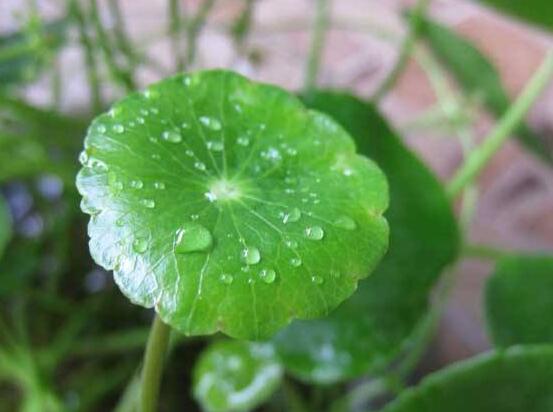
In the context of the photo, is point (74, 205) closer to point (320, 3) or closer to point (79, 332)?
point (79, 332)

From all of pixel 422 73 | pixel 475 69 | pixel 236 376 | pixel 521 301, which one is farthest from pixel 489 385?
pixel 422 73

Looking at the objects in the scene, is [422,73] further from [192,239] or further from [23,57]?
[192,239]

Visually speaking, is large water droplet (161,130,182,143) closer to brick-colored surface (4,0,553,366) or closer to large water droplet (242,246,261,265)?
large water droplet (242,246,261,265)

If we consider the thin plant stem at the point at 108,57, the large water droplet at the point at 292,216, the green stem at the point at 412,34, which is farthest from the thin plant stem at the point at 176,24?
the large water droplet at the point at 292,216

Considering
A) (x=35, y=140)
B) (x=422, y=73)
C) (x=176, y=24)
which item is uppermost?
(x=176, y=24)

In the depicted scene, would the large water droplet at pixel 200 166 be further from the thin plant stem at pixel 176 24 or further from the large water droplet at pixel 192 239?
the thin plant stem at pixel 176 24

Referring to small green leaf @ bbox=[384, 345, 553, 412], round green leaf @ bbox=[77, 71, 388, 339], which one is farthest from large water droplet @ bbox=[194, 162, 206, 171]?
small green leaf @ bbox=[384, 345, 553, 412]

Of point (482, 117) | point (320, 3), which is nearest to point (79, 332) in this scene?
point (320, 3)

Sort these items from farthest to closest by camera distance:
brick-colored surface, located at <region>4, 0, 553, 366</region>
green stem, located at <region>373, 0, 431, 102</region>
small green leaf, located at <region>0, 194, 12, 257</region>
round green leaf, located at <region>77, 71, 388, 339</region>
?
brick-colored surface, located at <region>4, 0, 553, 366</region> → green stem, located at <region>373, 0, 431, 102</region> → small green leaf, located at <region>0, 194, 12, 257</region> → round green leaf, located at <region>77, 71, 388, 339</region>
